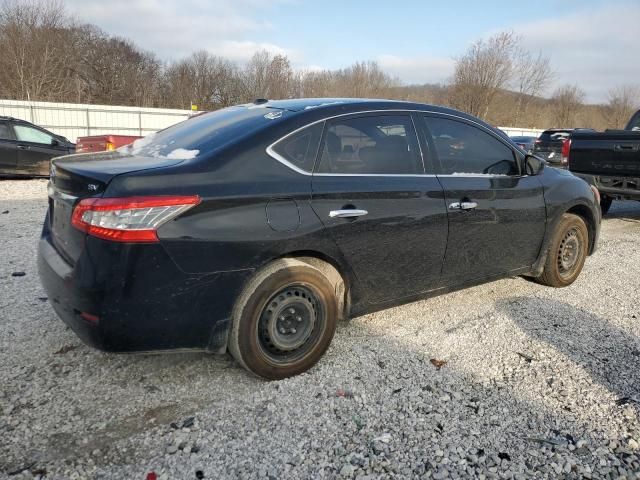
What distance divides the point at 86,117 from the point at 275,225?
24964 mm

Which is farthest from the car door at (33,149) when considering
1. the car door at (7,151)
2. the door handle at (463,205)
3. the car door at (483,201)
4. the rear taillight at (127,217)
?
the door handle at (463,205)

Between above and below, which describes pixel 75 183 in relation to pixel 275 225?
above

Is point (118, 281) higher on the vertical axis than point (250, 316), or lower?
higher

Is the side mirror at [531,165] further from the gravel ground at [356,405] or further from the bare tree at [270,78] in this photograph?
the bare tree at [270,78]

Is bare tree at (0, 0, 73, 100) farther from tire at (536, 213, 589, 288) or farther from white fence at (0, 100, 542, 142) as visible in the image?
tire at (536, 213, 589, 288)

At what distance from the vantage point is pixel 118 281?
96.3 inches

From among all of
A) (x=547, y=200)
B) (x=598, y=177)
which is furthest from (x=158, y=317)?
(x=598, y=177)

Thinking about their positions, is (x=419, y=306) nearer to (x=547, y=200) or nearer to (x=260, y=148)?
(x=547, y=200)

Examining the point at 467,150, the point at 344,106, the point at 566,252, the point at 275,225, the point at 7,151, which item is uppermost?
the point at 344,106

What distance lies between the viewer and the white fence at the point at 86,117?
74.6 ft

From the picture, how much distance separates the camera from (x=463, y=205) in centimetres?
364

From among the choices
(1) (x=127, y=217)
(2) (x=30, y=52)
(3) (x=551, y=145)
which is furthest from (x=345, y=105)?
(2) (x=30, y=52)

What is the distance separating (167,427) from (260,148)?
1.63 meters

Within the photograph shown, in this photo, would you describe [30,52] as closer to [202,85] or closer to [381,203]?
[202,85]
